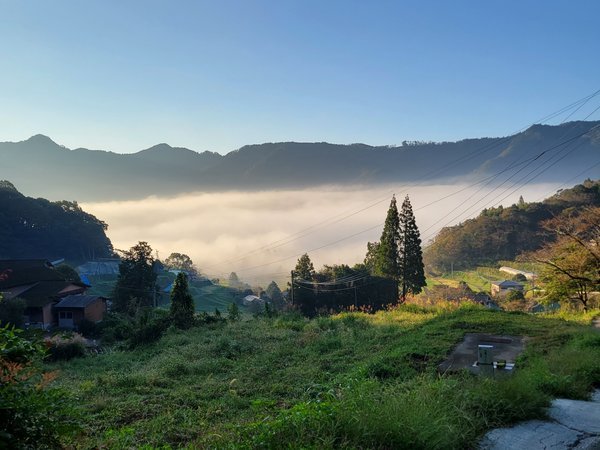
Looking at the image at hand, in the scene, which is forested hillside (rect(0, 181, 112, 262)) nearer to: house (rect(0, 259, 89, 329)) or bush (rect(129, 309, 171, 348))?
house (rect(0, 259, 89, 329))

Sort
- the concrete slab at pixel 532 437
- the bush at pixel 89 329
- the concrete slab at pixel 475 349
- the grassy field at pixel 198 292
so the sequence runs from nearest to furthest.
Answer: the concrete slab at pixel 532 437, the concrete slab at pixel 475 349, the bush at pixel 89 329, the grassy field at pixel 198 292

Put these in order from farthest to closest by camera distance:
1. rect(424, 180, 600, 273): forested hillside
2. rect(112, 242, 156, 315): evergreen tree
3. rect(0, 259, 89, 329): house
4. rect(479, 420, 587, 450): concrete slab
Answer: rect(424, 180, 600, 273): forested hillside < rect(112, 242, 156, 315): evergreen tree < rect(0, 259, 89, 329): house < rect(479, 420, 587, 450): concrete slab

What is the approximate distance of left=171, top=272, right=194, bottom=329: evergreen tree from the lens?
66.5 feet

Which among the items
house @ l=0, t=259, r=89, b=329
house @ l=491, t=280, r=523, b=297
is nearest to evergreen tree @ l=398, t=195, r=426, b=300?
house @ l=491, t=280, r=523, b=297

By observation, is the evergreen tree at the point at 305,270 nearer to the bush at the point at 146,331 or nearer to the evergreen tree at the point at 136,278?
the evergreen tree at the point at 136,278

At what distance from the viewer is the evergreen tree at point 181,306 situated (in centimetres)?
2028

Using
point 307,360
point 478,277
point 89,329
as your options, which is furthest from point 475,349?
point 478,277

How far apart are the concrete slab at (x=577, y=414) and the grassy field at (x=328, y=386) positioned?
0.54ft

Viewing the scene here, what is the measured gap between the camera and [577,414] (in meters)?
4.15

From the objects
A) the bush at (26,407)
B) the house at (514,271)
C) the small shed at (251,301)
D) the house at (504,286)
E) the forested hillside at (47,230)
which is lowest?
the house at (504,286)

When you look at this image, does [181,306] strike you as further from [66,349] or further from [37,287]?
[37,287]

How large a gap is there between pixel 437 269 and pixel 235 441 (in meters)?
68.3

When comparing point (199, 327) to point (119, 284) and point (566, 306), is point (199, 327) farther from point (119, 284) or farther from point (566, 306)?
point (119, 284)

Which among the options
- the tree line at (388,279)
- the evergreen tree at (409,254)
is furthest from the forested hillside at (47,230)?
the evergreen tree at (409,254)
